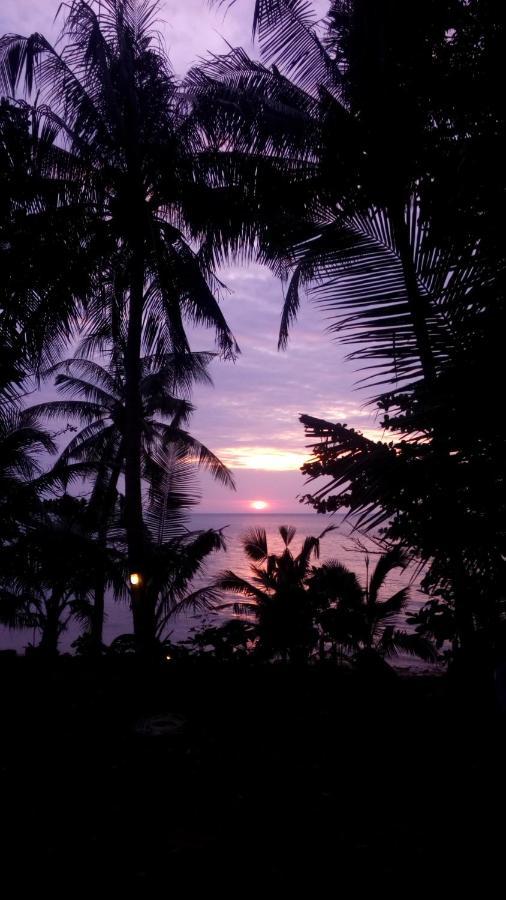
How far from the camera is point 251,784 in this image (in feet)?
15.2

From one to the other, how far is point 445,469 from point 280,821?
3307mm

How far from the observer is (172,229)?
9914mm

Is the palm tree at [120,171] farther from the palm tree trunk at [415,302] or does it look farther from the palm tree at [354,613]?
the palm tree trunk at [415,302]

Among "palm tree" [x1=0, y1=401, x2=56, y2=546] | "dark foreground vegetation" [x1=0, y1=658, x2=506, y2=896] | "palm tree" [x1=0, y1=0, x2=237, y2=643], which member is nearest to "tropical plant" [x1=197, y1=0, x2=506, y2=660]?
"dark foreground vegetation" [x1=0, y1=658, x2=506, y2=896]

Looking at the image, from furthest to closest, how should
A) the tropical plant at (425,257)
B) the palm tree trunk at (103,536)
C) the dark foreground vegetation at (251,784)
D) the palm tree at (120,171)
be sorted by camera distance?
the palm tree trunk at (103,536)
the palm tree at (120,171)
the dark foreground vegetation at (251,784)
the tropical plant at (425,257)

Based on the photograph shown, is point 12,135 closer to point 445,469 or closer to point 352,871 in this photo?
point 445,469

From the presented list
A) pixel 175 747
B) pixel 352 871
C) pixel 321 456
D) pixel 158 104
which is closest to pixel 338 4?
pixel 321 456

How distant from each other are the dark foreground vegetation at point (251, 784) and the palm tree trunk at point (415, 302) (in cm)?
304

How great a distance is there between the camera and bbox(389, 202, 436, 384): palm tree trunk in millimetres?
2128

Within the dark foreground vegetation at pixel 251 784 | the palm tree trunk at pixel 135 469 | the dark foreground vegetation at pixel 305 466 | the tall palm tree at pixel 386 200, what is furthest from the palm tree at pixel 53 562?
the tall palm tree at pixel 386 200

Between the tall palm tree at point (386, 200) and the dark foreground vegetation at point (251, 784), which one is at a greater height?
the tall palm tree at point (386, 200)

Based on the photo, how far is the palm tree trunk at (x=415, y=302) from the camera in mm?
2128

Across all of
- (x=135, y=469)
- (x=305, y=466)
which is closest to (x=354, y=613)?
(x=135, y=469)

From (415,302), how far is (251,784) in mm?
4292
